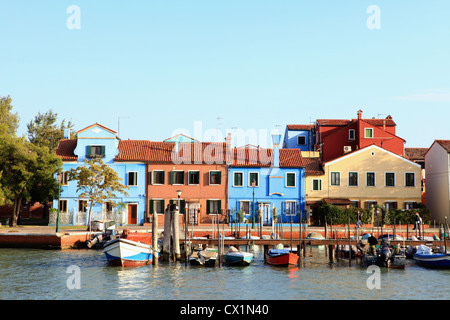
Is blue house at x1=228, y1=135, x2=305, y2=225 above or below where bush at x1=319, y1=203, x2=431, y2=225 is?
above

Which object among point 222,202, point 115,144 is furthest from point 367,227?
point 115,144

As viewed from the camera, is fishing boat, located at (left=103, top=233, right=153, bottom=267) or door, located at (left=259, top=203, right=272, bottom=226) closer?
fishing boat, located at (left=103, top=233, right=153, bottom=267)

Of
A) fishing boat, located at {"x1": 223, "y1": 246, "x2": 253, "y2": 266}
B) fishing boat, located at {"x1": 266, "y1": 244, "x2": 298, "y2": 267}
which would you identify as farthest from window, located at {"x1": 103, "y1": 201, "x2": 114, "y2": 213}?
fishing boat, located at {"x1": 266, "y1": 244, "x2": 298, "y2": 267}

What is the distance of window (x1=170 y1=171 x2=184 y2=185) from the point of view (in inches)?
2217

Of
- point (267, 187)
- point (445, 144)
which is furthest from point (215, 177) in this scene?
point (445, 144)

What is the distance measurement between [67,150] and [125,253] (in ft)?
83.5

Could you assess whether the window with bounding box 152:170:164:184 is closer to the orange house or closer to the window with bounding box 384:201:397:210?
the orange house

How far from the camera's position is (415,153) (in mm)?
71688

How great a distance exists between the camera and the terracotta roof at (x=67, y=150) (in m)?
55.5

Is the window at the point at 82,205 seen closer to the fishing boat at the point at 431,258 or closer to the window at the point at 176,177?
the window at the point at 176,177

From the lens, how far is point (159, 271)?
32312 mm

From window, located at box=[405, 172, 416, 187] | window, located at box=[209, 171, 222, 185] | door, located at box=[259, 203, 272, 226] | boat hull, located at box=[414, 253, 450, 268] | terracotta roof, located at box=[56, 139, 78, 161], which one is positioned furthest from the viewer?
window, located at box=[405, 172, 416, 187]

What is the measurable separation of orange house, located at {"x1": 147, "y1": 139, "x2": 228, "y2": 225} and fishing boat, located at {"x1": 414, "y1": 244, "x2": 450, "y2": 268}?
2365 cm
